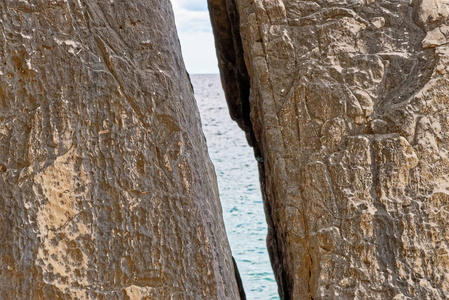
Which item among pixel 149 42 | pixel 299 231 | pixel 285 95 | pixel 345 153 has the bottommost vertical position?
pixel 299 231

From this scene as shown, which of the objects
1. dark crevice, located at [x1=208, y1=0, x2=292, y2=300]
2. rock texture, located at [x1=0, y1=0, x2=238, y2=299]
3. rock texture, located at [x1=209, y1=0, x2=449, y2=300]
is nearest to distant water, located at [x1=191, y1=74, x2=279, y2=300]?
dark crevice, located at [x1=208, y1=0, x2=292, y2=300]

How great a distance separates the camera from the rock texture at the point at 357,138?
1.12m

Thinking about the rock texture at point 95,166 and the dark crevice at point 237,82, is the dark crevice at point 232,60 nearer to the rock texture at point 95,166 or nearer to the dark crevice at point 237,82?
the dark crevice at point 237,82

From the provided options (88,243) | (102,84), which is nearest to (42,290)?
(88,243)

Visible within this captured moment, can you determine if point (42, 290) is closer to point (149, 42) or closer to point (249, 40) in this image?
point (149, 42)

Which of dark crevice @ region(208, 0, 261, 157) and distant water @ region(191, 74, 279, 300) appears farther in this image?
distant water @ region(191, 74, 279, 300)

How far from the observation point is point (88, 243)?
103 cm

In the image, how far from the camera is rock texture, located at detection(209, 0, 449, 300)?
3.67 ft

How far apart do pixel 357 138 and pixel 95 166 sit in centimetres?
55

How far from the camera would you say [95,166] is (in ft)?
3.45

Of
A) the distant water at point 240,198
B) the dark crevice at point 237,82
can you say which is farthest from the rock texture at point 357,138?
the distant water at point 240,198

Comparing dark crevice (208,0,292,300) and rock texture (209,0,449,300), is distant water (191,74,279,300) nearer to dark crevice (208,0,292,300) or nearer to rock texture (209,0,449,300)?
dark crevice (208,0,292,300)

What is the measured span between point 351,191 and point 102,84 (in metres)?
0.56

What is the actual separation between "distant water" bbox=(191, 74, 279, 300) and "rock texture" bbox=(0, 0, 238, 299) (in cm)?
158
